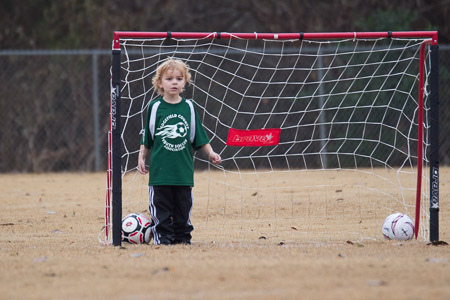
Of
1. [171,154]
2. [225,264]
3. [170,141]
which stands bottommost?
[225,264]

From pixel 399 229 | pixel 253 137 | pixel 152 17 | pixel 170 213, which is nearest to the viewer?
pixel 170 213

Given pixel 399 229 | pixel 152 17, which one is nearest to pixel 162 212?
pixel 399 229

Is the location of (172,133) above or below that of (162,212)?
above

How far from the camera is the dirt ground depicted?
4.16m

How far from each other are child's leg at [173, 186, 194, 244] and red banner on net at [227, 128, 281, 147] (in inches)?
38.3

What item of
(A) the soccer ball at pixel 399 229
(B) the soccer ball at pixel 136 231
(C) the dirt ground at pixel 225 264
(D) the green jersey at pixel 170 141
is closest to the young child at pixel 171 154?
(D) the green jersey at pixel 170 141

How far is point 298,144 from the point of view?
11820 mm

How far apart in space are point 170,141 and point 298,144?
19.4ft

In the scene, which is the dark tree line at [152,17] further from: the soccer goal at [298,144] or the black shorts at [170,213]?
the black shorts at [170,213]

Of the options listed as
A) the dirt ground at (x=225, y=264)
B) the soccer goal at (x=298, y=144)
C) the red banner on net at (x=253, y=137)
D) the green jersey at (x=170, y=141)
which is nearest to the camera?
the dirt ground at (x=225, y=264)

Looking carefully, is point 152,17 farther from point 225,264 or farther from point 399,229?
point 225,264

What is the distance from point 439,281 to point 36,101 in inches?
460

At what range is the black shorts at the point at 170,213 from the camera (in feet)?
20.3

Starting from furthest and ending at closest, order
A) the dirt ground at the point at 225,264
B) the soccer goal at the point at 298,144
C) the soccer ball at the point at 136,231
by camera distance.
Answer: the soccer goal at the point at 298,144 → the soccer ball at the point at 136,231 → the dirt ground at the point at 225,264
